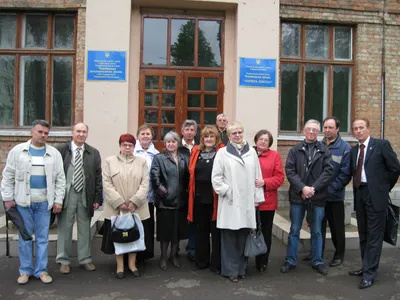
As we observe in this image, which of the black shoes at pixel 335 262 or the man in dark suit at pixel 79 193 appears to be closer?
the man in dark suit at pixel 79 193

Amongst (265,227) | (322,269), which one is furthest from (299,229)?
(322,269)

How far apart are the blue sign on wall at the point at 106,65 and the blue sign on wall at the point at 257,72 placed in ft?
7.97

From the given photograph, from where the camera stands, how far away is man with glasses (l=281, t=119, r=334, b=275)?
4555 millimetres

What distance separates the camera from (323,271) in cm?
469

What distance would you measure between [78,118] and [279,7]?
15.8ft

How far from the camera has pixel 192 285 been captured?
169 inches

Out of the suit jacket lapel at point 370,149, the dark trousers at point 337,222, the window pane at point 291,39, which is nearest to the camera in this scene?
the suit jacket lapel at point 370,149

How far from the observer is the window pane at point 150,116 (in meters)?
8.09

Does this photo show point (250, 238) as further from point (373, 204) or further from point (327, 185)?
point (373, 204)

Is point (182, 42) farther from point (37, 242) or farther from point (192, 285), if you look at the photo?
point (192, 285)

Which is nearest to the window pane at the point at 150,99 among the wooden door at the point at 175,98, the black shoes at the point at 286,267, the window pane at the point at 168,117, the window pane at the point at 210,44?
the wooden door at the point at 175,98

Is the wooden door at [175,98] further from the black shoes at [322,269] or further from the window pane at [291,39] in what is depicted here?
the black shoes at [322,269]

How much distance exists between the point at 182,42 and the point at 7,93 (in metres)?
3.91

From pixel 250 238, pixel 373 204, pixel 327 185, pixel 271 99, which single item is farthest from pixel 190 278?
pixel 271 99
